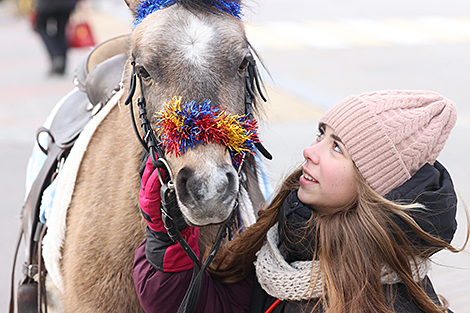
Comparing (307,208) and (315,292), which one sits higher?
(307,208)

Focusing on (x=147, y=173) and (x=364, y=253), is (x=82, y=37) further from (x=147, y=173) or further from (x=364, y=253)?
(x=364, y=253)

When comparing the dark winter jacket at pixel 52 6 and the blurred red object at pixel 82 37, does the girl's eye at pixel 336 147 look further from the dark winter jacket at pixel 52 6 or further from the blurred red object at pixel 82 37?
the dark winter jacket at pixel 52 6

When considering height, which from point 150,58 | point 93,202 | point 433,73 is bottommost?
point 433,73

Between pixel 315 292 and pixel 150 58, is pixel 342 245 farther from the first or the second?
pixel 150 58

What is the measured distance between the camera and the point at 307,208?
1.61m

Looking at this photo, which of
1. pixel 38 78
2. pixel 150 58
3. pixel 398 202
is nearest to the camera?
pixel 398 202

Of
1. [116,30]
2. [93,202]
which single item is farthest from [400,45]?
[93,202]

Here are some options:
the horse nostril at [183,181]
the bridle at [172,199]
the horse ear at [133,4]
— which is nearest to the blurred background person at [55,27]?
the horse ear at [133,4]

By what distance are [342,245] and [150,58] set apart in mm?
846

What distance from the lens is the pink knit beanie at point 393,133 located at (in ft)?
4.77

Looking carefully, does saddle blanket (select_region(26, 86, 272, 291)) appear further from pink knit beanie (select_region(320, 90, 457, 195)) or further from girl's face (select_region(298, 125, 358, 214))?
pink knit beanie (select_region(320, 90, 457, 195))

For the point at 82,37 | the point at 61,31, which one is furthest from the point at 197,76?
the point at 61,31

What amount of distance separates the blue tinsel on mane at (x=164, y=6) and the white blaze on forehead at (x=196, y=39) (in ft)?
0.35

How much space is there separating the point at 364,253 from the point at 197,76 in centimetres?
74
